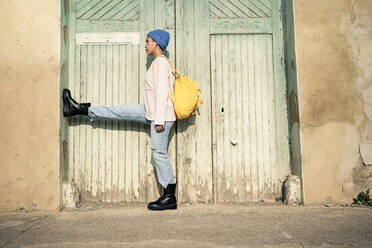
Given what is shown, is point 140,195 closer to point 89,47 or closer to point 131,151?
point 131,151

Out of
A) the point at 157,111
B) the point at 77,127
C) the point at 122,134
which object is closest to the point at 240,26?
the point at 157,111

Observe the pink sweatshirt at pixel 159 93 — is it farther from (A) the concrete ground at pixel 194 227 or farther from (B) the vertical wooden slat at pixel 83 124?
(A) the concrete ground at pixel 194 227

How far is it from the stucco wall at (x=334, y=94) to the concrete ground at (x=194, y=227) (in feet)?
1.12

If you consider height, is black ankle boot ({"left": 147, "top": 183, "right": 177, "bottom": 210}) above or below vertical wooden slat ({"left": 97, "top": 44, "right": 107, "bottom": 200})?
below

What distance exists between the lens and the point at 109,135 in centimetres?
384

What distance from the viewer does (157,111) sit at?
11.0ft

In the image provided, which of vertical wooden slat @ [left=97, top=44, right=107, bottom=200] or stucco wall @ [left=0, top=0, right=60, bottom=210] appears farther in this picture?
vertical wooden slat @ [left=97, top=44, right=107, bottom=200]

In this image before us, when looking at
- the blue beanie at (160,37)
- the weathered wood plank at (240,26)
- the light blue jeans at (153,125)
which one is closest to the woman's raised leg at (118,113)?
the light blue jeans at (153,125)

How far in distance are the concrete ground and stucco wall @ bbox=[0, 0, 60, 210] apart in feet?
0.94

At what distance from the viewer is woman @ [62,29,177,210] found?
11.1 ft

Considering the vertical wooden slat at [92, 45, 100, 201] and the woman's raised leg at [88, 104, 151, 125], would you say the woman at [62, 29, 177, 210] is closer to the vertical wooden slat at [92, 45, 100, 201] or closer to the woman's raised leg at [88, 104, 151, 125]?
the woman's raised leg at [88, 104, 151, 125]

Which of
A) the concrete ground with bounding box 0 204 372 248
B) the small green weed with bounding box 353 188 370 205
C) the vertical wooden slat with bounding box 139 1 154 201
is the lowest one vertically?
the concrete ground with bounding box 0 204 372 248

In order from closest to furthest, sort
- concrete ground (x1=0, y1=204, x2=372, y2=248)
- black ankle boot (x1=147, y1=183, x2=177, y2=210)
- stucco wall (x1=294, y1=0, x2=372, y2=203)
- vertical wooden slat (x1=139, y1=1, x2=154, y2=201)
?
concrete ground (x1=0, y1=204, x2=372, y2=248) → black ankle boot (x1=147, y1=183, x2=177, y2=210) → stucco wall (x1=294, y1=0, x2=372, y2=203) → vertical wooden slat (x1=139, y1=1, x2=154, y2=201)

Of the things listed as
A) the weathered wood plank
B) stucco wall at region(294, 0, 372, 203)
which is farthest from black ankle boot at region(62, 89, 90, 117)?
stucco wall at region(294, 0, 372, 203)
